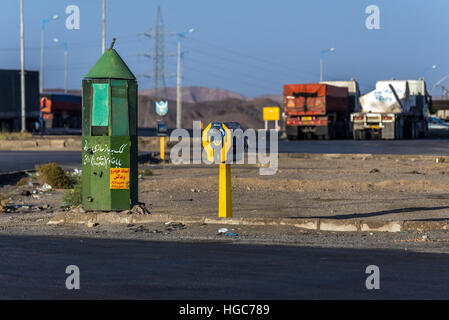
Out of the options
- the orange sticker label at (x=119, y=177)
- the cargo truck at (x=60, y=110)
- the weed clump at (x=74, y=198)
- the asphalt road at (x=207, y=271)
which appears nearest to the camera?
the asphalt road at (x=207, y=271)

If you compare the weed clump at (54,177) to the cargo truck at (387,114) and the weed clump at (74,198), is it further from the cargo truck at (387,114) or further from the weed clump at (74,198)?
the cargo truck at (387,114)

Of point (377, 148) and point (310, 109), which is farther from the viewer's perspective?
point (310, 109)

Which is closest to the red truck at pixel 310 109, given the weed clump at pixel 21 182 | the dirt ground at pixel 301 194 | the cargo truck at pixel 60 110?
the dirt ground at pixel 301 194

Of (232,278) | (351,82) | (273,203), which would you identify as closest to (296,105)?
(351,82)

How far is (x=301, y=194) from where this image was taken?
19953 millimetres

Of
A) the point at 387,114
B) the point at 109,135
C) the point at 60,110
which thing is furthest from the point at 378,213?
the point at 60,110

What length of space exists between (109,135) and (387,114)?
148 ft

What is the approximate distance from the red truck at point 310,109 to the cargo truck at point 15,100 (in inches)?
898

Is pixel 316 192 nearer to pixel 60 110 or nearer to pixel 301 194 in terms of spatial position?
pixel 301 194

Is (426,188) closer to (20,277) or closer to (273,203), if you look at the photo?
(273,203)

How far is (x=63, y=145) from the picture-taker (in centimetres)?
4822

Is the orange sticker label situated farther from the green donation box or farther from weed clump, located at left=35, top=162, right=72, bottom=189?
weed clump, located at left=35, top=162, right=72, bottom=189

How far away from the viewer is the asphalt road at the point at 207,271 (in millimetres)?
8438

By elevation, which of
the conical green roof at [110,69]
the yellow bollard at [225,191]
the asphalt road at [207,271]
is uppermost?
the conical green roof at [110,69]
